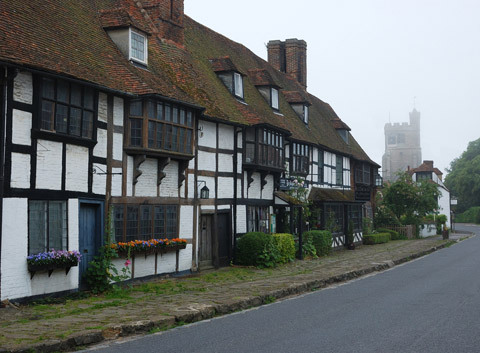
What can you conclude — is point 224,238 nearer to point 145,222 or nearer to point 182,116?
point 145,222

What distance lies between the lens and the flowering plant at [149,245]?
14328mm

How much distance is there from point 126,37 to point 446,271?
1308 centimetres

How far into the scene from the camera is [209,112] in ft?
59.7

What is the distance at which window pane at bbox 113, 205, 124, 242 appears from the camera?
47.7 ft

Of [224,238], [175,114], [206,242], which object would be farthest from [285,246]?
[175,114]

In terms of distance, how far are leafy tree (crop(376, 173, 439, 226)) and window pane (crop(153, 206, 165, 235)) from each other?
29488mm

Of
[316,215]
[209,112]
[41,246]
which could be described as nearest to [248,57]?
[316,215]

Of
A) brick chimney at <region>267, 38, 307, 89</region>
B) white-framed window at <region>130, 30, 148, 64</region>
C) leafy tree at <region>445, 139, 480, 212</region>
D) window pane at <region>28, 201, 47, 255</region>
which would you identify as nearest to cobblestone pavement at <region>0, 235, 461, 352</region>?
window pane at <region>28, 201, 47, 255</region>

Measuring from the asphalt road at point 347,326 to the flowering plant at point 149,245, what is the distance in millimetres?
4573

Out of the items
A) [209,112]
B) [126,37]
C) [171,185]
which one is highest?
[126,37]

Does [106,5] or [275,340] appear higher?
[106,5]

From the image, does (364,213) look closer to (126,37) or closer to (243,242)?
(243,242)

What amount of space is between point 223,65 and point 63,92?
1047 cm

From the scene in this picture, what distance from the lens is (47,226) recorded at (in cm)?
1209
